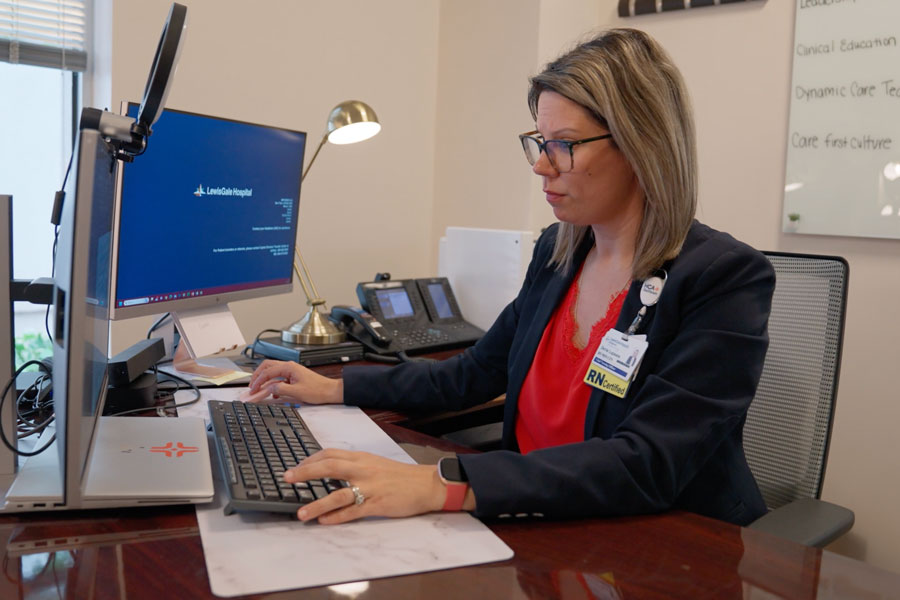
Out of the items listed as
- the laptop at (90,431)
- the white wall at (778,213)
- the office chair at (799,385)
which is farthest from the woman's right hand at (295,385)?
the white wall at (778,213)

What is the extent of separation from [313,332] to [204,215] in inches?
18.2

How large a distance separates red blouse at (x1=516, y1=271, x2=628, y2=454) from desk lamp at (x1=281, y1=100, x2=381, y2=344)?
682 millimetres

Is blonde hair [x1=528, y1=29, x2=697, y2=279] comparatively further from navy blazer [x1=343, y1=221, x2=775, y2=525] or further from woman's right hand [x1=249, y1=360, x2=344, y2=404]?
woman's right hand [x1=249, y1=360, x2=344, y2=404]

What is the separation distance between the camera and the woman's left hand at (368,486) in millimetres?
906

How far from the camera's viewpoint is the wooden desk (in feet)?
2.47

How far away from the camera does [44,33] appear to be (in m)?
2.31

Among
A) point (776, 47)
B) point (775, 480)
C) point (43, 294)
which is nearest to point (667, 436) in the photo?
point (775, 480)

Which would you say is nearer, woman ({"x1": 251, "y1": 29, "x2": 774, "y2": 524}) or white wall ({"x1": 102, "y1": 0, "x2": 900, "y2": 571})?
woman ({"x1": 251, "y1": 29, "x2": 774, "y2": 524})

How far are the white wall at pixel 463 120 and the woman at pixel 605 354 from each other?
1.20 m

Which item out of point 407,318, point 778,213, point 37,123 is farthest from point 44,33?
point 778,213

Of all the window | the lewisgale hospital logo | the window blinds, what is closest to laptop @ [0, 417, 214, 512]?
the lewisgale hospital logo

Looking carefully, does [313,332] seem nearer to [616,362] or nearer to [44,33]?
[616,362]

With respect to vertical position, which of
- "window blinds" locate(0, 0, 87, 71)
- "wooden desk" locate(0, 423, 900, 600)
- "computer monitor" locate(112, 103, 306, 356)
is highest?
"window blinds" locate(0, 0, 87, 71)

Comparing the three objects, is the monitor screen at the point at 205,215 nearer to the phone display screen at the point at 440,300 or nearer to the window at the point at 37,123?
the phone display screen at the point at 440,300
